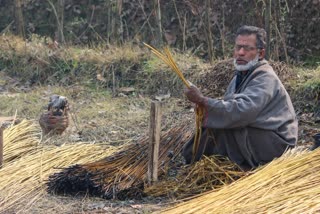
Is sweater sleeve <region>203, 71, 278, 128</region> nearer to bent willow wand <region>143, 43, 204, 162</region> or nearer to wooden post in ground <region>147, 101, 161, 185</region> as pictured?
bent willow wand <region>143, 43, 204, 162</region>

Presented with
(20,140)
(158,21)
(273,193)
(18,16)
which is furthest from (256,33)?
(18,16)

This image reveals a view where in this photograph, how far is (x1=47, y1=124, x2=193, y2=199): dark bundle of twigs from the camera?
4.73m

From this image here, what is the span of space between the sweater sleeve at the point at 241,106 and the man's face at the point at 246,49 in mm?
178

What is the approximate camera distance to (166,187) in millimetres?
4746

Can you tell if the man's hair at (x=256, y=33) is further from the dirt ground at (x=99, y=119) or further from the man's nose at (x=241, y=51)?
the dirt ground at (x=99, y=119)

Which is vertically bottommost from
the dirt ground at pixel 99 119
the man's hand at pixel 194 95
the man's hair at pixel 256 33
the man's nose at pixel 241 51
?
the dirt ground at pixel 99 119

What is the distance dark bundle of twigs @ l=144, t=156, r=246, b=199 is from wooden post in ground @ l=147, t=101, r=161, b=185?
8 cm

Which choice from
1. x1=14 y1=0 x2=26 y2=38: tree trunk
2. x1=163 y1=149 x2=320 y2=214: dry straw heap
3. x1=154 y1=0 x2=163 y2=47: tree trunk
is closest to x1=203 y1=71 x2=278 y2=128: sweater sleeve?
x1=163 y1=149 x2=320 y2=214: dry straw heap

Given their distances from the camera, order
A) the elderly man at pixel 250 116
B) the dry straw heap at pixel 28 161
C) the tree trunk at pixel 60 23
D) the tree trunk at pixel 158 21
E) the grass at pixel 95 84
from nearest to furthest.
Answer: the elderly man at pixel 250 116 < the dry straw heap at pixel 28 161 < the grass at pixel 95 84 < the tree trunk at pixel 158 21 < the tree trunk at pixel 60 23

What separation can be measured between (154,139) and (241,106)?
575 millimetres

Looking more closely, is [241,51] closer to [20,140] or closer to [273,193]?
[273,193]

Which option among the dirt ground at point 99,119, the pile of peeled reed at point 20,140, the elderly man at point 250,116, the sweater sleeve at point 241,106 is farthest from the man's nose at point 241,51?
the pile of peeled reed at point 20,140

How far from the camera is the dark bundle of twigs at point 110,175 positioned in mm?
4730

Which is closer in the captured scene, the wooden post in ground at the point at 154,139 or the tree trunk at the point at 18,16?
the wooden post in ground at the point at 154,139
